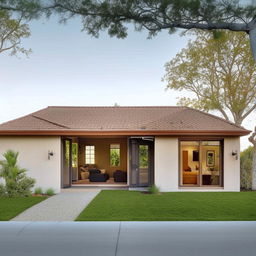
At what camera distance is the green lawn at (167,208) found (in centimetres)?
973

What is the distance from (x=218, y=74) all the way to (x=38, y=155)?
12.9m

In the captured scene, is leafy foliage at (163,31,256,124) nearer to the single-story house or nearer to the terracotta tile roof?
the terracotta tile roof

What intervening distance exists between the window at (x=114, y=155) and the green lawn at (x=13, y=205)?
10472mm

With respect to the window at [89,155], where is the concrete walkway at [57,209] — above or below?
below

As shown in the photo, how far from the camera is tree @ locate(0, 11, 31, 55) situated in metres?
19.2

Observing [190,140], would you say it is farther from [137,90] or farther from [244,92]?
[137,90]

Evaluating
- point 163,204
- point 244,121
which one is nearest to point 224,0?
point 163,204

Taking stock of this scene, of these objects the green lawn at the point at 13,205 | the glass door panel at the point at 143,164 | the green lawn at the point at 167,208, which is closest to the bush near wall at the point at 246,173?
the green lawn at the point at 167,208

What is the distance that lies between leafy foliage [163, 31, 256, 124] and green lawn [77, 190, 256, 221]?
30.0ft

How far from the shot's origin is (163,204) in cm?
1233

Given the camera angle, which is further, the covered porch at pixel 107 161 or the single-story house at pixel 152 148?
the covered porch at pixel 107 161

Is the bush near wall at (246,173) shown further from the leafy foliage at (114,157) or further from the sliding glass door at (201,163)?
the leafy foliage at (114,157)

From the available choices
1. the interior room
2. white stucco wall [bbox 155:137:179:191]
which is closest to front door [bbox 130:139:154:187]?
white stucco wall [bbox 155:137:179:191]

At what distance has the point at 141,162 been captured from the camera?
57.4 ft
